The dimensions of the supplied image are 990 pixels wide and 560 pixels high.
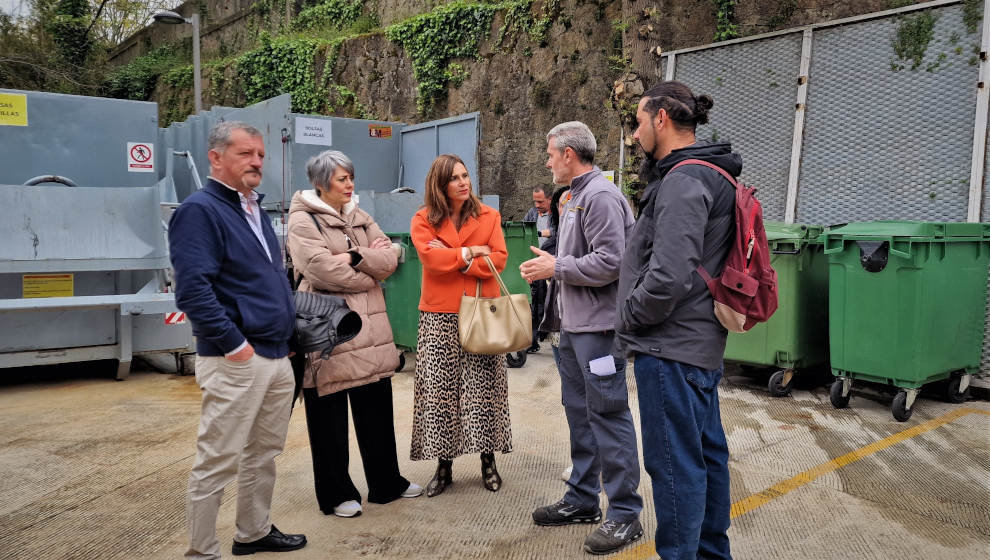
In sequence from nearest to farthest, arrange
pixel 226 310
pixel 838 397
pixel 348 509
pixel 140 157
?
pixel 226 310 → pixel 348 509 → pixel 838 397 → pixel 140 157

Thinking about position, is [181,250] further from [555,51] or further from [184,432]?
[555,51]

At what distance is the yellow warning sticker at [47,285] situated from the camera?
636cm

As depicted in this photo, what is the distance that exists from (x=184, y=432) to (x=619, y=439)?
3385 millimetres

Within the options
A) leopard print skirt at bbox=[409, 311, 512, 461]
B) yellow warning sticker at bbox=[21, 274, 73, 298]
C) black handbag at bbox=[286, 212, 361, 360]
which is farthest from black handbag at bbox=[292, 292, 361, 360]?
yellow warning sticker at bbox=[21, 274, 73, 298]

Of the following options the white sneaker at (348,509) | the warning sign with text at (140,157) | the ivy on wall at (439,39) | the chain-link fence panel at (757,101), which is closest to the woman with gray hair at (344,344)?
the white sneaker at (348,509)

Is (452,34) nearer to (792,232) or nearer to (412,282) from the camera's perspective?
(412,282)

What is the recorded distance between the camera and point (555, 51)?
11.0 m

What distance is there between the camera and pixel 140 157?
843 cm

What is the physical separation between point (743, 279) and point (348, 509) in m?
2.27

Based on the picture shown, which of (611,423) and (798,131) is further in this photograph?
(798,131)

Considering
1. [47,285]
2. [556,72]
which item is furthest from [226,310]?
[556,72]

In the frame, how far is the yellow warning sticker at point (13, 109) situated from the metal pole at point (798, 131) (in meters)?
8.28

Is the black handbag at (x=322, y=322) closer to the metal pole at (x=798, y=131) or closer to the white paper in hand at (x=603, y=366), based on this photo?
the white paper in hand at (x=603, y=366)

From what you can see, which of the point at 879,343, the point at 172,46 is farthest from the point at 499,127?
the point at 172,46
